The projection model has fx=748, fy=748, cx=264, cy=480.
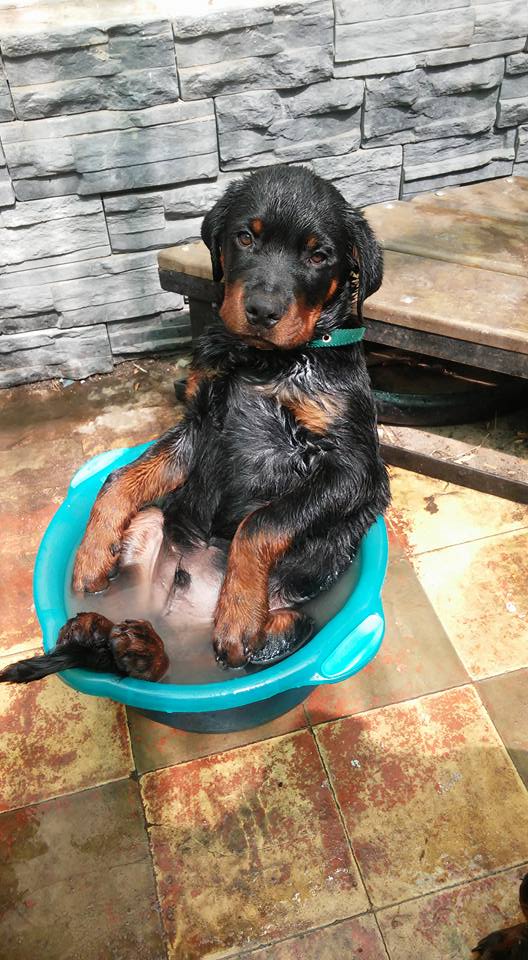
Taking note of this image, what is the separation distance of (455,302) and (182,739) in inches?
86.2

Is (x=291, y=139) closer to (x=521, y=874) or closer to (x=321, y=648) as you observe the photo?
(x=321, y=648)

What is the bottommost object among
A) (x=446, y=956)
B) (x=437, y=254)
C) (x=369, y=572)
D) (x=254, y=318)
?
(x=446, y=956)

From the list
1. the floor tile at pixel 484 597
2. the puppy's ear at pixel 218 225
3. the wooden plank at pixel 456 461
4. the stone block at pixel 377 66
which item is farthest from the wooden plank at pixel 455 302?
the stone block at pixel 377 66

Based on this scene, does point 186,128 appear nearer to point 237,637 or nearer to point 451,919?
point 237,637

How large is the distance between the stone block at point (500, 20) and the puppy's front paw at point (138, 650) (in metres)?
3.53

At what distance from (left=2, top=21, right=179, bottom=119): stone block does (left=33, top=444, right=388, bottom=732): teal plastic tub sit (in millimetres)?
1869

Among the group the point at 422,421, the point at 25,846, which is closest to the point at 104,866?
the point at 25,846

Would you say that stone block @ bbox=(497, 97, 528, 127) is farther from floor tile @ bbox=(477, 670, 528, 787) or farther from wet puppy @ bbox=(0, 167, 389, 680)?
floor tile @ bbox=(477, 670, 528, 787)

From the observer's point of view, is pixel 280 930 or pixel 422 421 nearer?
pixel 280 930

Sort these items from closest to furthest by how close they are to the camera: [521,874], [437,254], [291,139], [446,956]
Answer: [446,956], [521,874], [437,254], [291,139]

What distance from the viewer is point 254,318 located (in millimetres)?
2420

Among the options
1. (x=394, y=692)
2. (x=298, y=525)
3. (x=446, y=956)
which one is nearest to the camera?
(x=446, y=956)

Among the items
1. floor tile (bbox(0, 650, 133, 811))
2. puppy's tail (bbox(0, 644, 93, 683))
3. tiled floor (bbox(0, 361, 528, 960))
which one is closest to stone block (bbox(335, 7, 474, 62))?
tiled floor (bbox(0, 361, 528, 960))

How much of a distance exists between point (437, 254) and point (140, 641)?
2456mm
